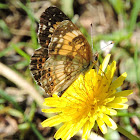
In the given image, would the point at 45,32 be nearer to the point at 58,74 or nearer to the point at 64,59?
the point at 64,59

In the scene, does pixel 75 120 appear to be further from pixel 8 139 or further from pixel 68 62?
pixel 8 139

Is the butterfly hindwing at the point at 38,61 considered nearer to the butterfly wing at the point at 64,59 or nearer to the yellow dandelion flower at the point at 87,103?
the butterfly wing at the point at 64,59

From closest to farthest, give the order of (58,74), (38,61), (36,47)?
1. (58,74)
2. (38,61)
3. (36,47)

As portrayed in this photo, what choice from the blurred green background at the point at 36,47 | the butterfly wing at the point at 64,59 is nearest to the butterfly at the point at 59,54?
the butterfly wing at the point at 64,59

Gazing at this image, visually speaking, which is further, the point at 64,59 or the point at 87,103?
the point at 87,103

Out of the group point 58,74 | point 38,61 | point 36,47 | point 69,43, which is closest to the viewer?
point 69,43

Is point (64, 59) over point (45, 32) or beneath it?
beneath

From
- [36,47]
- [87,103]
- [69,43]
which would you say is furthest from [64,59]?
[36,47]
